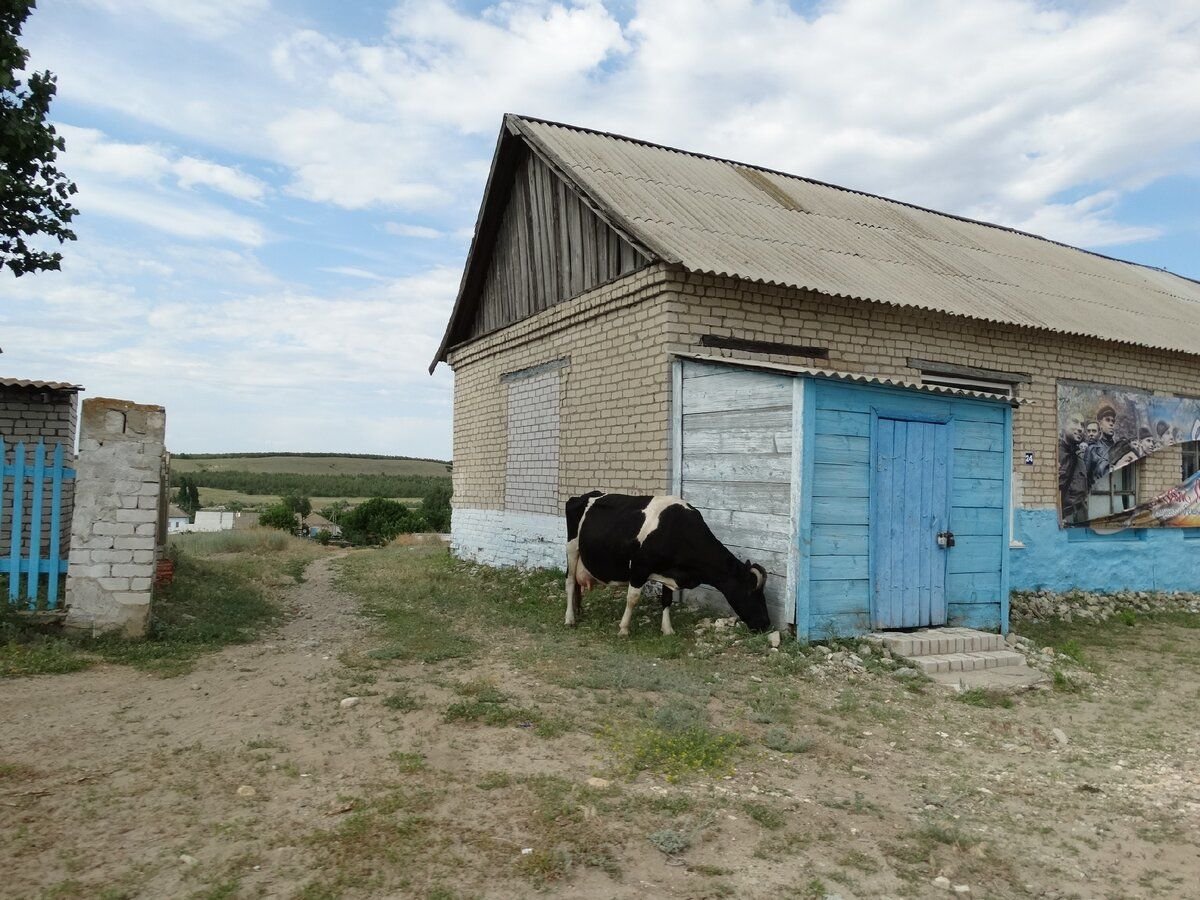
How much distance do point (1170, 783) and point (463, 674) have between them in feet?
14.6

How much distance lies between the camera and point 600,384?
1035 cm

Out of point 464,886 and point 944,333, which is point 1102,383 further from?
point 464,886

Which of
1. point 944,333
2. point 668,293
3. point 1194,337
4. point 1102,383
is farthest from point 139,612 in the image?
point 1194,337

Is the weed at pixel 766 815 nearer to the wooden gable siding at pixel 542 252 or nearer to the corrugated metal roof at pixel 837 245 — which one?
the corrugated metal roof at pixel 837 245

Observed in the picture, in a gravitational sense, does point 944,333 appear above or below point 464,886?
above

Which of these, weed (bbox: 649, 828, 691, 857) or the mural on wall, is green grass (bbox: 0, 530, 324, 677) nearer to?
weed (bbox: 649, 828, 691, 857)

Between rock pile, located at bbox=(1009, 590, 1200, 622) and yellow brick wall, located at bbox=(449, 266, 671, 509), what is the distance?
4.76 meters

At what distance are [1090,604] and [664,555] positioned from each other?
6652mm

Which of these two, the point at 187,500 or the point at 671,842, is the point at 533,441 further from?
the point at 187,500

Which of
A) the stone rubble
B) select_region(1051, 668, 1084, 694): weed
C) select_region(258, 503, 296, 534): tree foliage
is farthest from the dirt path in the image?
select_region(258, 503, 296, 534): tree foliage

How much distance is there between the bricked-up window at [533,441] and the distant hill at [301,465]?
8892 cm

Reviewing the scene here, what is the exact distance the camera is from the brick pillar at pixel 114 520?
22.7 ft

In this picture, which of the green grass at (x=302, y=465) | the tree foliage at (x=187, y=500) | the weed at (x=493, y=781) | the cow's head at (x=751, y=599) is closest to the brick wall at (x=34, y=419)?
the cow's head at (x=751, y=599)

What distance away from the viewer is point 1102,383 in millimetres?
12094
